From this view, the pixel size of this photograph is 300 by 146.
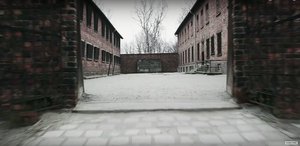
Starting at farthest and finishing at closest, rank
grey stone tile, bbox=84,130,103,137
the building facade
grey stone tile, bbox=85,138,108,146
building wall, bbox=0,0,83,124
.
Result: 1. the building facade
2. building wall, bbox=0,0,83,124
3. grey stone tile, bbox=84,130,103,137
4. grey stone tile, bbox=85,138,108,146

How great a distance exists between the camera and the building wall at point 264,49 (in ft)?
12.5

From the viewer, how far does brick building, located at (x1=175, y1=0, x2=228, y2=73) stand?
14.9 m

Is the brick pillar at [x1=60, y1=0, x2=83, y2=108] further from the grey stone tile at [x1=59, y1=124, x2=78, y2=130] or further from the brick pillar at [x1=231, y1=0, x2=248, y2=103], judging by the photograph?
the brick pillar at [x1=231, y1=0, x2=248, y2=103]

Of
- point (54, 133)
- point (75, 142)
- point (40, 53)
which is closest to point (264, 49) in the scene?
point (75, 142)

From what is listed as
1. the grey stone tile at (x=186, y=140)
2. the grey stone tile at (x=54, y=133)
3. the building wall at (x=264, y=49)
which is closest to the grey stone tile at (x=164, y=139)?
the grey stone tile at (x=186, y=140)

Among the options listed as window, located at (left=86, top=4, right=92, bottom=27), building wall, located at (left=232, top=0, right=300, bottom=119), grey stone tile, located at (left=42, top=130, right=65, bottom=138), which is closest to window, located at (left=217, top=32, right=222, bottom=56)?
window, located at (left=86, top=4, right=92, bottom=27)

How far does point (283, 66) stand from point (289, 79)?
279mm

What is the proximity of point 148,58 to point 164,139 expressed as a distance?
31.8 metres

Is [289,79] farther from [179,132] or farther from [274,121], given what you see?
[179,132]

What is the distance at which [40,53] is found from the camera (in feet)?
12.8

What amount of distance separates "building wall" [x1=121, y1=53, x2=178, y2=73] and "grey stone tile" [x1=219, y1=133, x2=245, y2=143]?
31.4 meters

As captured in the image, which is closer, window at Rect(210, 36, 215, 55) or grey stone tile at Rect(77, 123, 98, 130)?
grey stone tile at Rect(77, 123, 98, 130)

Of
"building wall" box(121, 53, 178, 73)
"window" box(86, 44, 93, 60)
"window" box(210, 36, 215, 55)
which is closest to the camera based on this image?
"window" box(86, 44, 93, 60)

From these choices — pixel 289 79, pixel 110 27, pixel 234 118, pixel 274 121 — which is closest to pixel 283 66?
pixel 289 79
